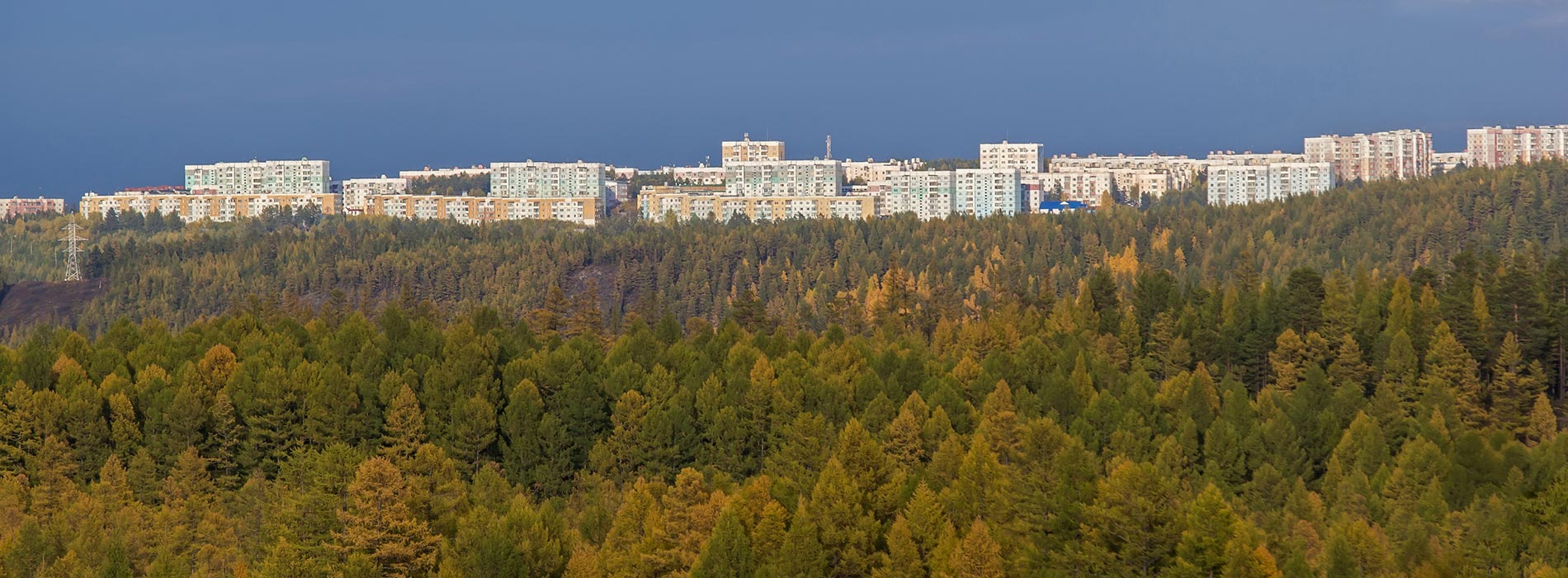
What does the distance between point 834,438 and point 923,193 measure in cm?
13818

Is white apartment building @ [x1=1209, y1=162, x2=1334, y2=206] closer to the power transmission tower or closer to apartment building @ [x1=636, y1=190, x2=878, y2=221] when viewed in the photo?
apartment building @ [x1=636, y1=190, x2=878, y2=221]

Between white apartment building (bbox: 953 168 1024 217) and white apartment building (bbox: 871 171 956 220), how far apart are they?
120 centimetres

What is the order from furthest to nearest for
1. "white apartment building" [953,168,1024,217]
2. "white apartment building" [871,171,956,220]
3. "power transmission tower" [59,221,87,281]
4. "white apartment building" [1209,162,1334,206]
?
"white apartment building" [1209,162,1334,206] < "white apartment building" [871,171,956,220] < "white apartment building" [953,168,1024,217] < "power transmission tower" [59,221,87,281]

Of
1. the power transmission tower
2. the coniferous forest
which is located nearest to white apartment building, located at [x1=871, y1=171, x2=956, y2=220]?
the power transmission tower

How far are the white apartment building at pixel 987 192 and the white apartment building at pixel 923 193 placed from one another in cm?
120

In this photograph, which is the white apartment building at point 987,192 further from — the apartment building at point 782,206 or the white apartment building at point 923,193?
the apartment building at point 782,206

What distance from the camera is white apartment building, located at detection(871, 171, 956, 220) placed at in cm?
19288

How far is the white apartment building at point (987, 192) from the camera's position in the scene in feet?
628

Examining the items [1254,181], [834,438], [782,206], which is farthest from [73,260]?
[834,438]

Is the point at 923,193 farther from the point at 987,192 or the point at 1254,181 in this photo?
the point at 1254,181

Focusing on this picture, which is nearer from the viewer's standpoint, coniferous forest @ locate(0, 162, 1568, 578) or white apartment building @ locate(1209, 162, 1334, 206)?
coniferous forest @ locate(0, 162, 1568, 578)

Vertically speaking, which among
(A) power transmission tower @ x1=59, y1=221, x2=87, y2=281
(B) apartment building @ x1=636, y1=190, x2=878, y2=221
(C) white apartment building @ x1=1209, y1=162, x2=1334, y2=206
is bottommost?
(A) power transmission tower @ x1=59, y1=221, x2=87, y2=281

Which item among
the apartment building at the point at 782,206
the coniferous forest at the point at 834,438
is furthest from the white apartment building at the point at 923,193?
the coniferous forest at the point at 834,438

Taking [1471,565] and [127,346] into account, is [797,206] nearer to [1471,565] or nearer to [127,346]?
[127,346]
